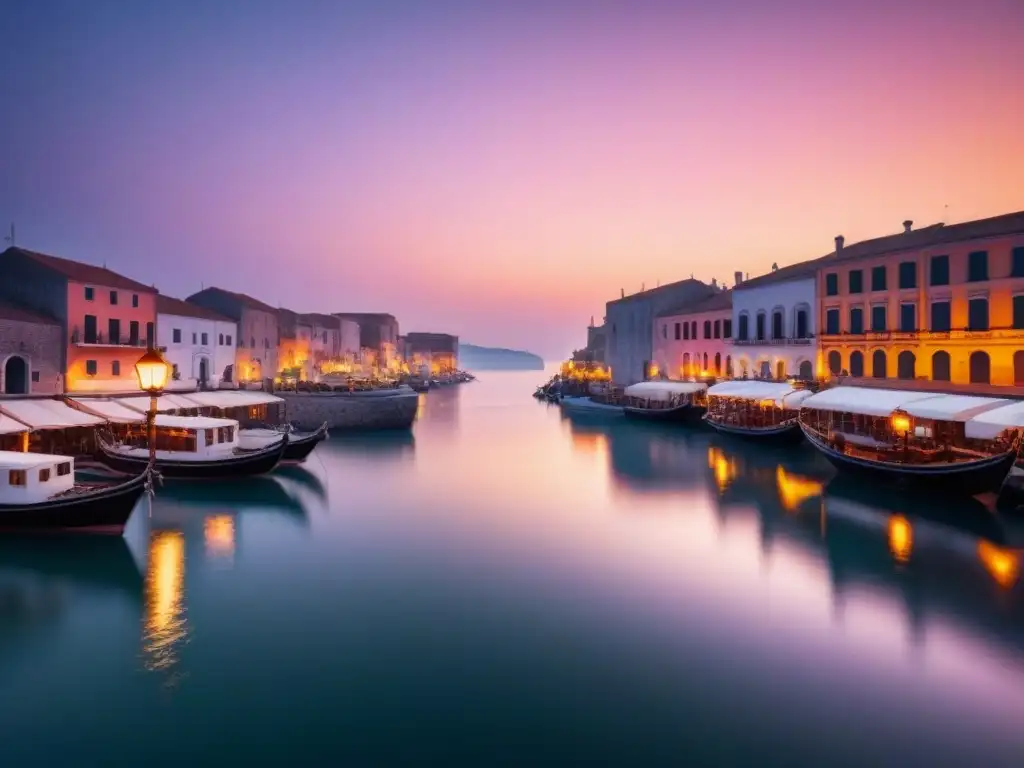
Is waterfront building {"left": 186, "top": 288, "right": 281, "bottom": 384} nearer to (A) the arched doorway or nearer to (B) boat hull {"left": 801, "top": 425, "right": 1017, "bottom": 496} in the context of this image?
(A) the arched doorway

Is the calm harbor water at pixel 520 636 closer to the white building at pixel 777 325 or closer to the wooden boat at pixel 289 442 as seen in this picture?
the wooden boat at pixel 289 442

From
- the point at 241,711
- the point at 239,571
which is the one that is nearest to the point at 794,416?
the point at 239,571

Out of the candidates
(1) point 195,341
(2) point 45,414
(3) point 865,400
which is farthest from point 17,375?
(3) point 865,400

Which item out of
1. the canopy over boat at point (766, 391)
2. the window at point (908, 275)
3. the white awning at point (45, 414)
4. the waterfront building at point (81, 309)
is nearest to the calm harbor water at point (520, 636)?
the white awning at point (45, 414)

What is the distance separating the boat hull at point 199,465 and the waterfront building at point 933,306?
31483mm

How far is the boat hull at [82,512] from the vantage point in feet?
59.1

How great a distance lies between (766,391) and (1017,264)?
49.2 feet

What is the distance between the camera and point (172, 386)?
A: 40.4 metres

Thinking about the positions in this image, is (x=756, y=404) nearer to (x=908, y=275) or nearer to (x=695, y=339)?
(x=695, y=339)

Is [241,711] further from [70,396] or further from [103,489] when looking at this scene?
[70,396]

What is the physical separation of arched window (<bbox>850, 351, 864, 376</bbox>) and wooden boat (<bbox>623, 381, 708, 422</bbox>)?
14589 mm

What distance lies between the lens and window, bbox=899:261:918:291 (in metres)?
35.0

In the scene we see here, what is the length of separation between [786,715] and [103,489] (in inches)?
690

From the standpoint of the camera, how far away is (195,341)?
1999 inches
